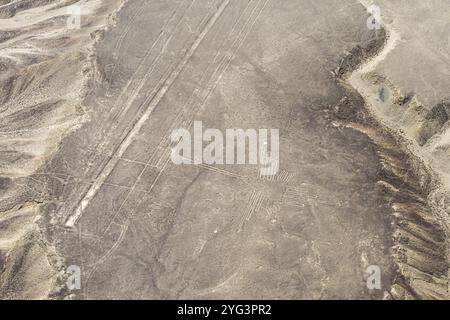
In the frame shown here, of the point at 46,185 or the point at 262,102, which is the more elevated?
the point at 262,102

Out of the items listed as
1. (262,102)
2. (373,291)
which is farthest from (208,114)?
(373,291)

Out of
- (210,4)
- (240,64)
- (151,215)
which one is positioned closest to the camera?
(151,215)

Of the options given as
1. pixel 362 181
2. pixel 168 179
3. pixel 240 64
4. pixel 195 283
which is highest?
pixel 240 64

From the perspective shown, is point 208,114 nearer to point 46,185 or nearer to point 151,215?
point 151,215

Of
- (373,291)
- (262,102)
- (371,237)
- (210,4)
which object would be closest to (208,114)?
(262,102)

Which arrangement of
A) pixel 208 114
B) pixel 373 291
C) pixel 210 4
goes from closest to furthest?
pixel 373 291
pixel 208 114
pixel 210 4

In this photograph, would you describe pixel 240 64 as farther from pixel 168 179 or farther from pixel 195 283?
pixel 195 283

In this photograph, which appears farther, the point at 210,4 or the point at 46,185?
the point at 210,4
